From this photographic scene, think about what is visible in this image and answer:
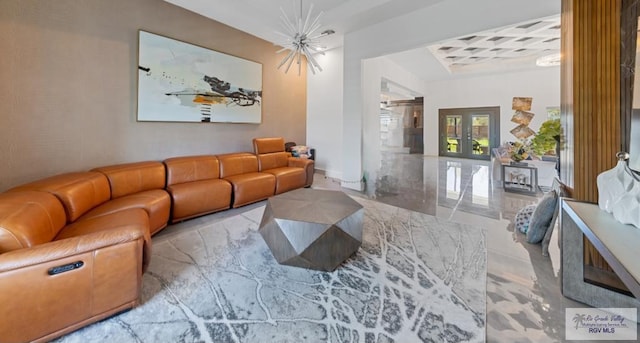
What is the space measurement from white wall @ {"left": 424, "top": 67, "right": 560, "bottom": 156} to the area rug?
29.5ft

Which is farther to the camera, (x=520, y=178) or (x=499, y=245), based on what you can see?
(x=520, y=178)

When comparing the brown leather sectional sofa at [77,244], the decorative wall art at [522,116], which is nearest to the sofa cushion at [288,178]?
the brown leather sectional sofa at [77,244]

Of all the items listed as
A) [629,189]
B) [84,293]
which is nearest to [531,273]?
[629,189]

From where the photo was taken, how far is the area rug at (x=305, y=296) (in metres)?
1.48

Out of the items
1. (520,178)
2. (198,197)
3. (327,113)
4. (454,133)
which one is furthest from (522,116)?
(198,197)

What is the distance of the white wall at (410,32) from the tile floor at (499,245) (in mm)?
1286

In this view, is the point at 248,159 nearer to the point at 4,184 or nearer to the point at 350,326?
the point at 4,184

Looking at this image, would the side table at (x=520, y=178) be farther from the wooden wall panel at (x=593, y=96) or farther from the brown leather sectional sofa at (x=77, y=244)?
the brown leather sectional sofa at (x=77, y=244)

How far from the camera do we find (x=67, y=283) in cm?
139

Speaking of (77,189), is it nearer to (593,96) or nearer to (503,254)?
(503,254)

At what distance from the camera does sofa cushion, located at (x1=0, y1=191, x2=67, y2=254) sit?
4.60ft

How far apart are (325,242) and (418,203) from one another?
265 cm

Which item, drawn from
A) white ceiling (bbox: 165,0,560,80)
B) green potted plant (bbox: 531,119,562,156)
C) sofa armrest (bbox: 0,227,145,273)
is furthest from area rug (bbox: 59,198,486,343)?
white ceiling (bbox: 165,0,560,80)

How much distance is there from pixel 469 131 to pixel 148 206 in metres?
11.4
